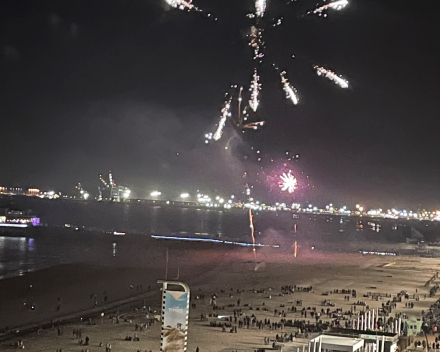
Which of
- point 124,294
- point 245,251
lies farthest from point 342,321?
point 245,251

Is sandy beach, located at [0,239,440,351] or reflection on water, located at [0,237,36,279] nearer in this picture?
sandy beach, located at [0,239,440,351]

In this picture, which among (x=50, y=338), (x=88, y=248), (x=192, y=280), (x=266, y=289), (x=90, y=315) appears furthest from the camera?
(x=88, y=248)

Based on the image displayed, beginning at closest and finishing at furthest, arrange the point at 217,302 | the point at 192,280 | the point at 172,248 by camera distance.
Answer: the point at 217,302 < the point at 192,280 < the point at 172,248

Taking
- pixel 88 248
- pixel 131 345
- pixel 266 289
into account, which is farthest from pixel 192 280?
pixel 88 248

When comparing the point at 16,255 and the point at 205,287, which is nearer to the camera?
the point at 205,287

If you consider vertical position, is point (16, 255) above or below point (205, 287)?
above

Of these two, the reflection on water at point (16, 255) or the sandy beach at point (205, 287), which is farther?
the reflection on water at point (16, 255)

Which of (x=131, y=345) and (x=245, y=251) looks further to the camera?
(x=245, y=251)

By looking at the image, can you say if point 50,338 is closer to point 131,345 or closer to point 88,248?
point 131,345
